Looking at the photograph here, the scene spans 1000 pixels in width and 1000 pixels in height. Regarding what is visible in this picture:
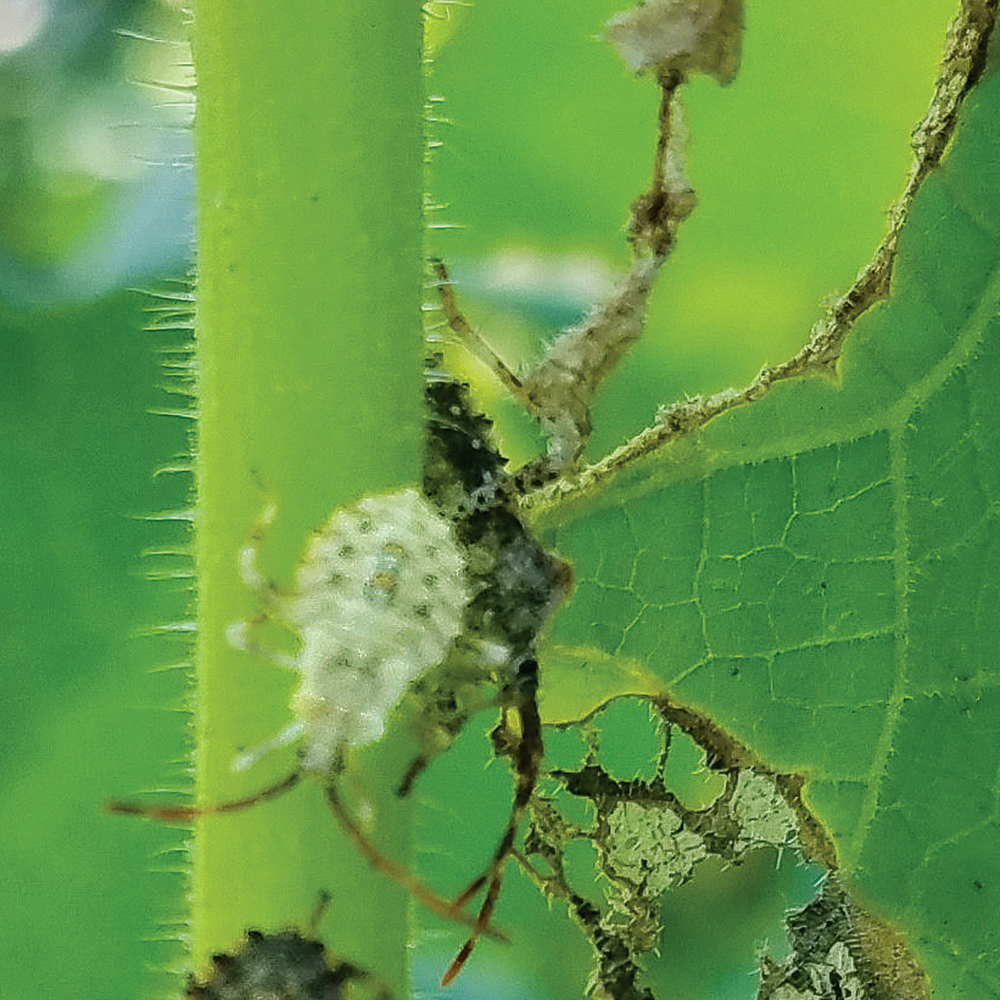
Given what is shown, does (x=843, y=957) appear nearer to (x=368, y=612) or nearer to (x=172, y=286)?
(x=368, y=612)

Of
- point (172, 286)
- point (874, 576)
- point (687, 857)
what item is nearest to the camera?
point (874, 576)

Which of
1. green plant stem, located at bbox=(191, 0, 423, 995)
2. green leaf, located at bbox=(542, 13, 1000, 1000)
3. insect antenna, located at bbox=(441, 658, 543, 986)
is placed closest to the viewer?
green plant stem, located at bbox=(191, 0, 423, 995)

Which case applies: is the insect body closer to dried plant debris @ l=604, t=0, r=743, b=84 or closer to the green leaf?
the green leaf

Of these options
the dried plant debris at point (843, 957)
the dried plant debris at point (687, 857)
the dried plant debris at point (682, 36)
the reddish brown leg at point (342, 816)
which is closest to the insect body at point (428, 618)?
the reddish brown leg at point (342, 816)

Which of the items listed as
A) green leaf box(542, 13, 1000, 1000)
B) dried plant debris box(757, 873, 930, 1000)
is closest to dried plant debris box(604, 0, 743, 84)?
green leaf box(542, 13, 1000, 1000)

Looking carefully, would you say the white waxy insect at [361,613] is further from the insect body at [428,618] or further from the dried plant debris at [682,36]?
the dried plant debris at [682,36]

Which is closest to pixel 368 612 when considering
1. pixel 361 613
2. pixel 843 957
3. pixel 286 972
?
pixel 361 613
